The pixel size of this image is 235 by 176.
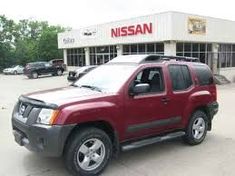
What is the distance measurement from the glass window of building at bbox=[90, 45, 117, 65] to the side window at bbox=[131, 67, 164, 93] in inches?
1084

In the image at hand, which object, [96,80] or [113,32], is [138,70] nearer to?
[96,80]

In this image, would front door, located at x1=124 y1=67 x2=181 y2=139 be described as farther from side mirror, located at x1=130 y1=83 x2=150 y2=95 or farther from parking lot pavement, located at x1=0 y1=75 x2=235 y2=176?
parking lot pavement, located at x1=0 y1=75 x2=235 y2=176

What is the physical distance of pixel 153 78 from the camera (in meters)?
6.71

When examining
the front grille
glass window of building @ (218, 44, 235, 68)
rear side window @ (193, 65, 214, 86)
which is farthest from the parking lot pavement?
glass window of building @ (218, 44, 235, 68)

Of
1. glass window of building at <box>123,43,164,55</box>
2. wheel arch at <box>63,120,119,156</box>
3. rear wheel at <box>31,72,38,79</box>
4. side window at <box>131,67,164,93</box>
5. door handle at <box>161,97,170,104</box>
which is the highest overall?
glass window of building at <box>123,43,164,55</box>

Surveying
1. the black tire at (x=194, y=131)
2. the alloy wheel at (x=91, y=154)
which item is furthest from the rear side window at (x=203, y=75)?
the alloy wheel at (x=91, y=154)

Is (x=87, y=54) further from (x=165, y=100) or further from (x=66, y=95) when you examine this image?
(x=66, y=95)

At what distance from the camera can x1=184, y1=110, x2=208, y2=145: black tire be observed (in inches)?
285

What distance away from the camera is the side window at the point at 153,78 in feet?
21.6

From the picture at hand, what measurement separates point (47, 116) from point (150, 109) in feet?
6.54

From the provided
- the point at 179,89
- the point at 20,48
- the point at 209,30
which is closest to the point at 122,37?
the point at 209,30

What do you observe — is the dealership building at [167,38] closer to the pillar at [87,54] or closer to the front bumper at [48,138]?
the pillar at [87,54]

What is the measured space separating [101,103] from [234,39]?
30.8m

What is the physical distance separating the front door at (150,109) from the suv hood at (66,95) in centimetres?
66
